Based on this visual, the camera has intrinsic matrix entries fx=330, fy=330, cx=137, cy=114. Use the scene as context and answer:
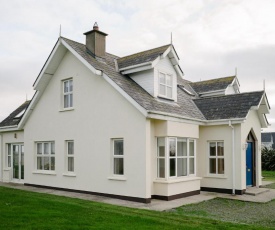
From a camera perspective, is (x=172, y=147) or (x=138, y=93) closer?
(x=172, y=147)

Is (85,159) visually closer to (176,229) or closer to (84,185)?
(84,185)

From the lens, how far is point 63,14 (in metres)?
13.1

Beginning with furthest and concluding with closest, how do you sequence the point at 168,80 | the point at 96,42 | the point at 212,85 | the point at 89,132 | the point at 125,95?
1. the point at 212,85
2. the point at 96,42
3. the point at 168,80
4. the point at 89,132
5. the point at 125,95

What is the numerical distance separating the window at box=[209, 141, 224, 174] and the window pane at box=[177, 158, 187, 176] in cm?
247

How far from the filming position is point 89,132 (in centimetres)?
1627

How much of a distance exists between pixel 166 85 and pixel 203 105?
11.8 feet

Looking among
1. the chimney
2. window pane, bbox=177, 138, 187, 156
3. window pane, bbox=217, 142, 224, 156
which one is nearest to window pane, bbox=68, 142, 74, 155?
the chimney

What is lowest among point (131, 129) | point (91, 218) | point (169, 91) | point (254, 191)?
point (254, 191)

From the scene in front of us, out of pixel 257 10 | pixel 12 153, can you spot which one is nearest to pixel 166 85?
pixel 257 10

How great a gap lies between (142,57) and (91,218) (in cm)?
904

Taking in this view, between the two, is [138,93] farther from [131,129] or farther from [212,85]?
[212,85]

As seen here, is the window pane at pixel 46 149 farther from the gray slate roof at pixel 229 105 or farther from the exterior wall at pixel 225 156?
the gray slate roof at pixel 229 105

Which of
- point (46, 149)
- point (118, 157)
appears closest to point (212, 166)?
point (118, 157)

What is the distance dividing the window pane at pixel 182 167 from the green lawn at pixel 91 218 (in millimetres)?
3652
